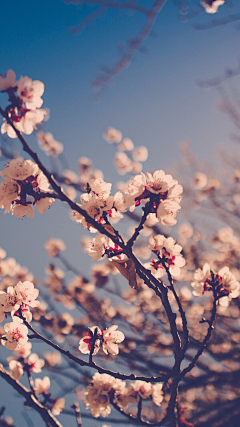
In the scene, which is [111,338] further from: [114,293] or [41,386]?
[114,293]

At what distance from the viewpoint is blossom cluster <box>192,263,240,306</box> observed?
1.62 m

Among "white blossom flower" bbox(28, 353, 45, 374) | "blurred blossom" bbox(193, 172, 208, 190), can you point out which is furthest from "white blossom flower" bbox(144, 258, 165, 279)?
"blurred blossom" bbox(193, 172, 208, 190)

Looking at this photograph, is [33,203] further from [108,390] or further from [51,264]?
[51,264]

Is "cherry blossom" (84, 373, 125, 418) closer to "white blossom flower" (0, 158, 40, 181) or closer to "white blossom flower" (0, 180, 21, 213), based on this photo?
"white blossom flower" (0, 180, 21, 213)

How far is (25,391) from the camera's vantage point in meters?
1.66

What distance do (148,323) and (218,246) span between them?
93.8 inches

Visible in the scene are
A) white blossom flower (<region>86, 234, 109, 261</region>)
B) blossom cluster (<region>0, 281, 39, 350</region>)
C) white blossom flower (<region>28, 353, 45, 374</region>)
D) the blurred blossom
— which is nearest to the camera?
white blossom flower (<region>86, 234, 109, 261</region>)

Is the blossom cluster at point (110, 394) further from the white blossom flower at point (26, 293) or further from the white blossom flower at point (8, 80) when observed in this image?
the white blossom flower at point (8, 80)

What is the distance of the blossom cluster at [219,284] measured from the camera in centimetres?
162

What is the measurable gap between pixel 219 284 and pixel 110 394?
3.92ft

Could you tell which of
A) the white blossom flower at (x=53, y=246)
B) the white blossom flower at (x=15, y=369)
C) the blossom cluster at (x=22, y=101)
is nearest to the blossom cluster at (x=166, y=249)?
the blossom cluster at (x=22, y=101)

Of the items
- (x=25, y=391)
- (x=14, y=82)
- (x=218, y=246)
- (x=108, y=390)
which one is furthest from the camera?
(x=218, y=246)

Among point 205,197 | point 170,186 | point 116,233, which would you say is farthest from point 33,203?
point 205,197

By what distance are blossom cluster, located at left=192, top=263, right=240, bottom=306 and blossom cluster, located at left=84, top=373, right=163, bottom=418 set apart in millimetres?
953
